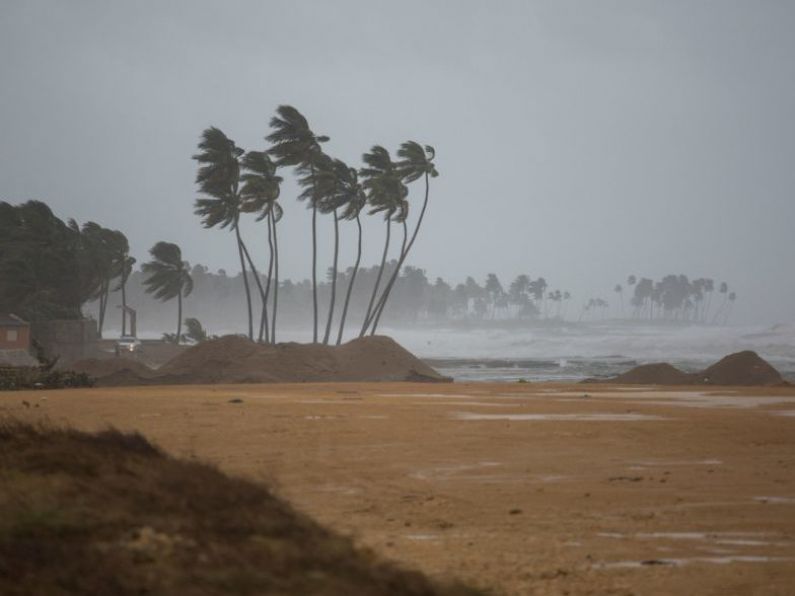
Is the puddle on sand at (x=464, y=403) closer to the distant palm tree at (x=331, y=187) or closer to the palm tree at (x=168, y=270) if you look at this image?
the distant palm tree at (x=331, y=187)

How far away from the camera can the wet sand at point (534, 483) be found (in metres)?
7.32

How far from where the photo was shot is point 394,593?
4.18 m

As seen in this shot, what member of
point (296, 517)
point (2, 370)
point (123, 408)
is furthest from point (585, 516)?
point (2, 370)

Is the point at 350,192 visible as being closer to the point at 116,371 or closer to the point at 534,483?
the point at 116,371

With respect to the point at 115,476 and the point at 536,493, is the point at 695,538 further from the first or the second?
the point at 115,476

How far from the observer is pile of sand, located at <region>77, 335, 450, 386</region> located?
48.2 m

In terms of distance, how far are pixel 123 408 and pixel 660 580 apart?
54.8 ft

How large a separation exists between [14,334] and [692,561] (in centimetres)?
6040

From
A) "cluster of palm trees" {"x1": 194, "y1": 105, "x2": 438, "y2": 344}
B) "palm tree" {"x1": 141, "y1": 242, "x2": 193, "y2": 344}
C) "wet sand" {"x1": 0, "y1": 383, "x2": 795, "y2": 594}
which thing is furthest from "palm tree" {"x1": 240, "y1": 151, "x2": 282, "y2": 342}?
"wet sand" {"x1": 0, "y1": 383, "x2": 795, "y2": 594}

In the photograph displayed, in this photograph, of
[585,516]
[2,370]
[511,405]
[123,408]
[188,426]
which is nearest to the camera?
[585,516]

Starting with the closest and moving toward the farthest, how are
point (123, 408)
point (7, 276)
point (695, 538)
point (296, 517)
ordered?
point (296, 517) < point (695, 538) < point (123, 408) < point (7, 276)

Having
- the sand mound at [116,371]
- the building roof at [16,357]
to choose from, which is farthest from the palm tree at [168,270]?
the sand mound at [116,371]

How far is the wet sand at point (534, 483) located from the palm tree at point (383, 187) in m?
48.4

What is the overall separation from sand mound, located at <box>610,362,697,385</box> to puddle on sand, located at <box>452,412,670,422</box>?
80.0 ft
